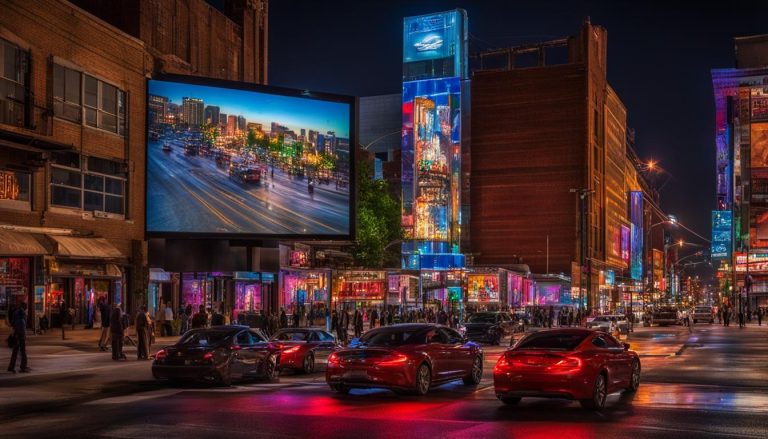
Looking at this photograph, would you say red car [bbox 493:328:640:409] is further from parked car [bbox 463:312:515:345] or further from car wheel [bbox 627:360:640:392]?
parked car [bbox 463:312:515:345]

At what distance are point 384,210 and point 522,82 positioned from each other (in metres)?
58.1

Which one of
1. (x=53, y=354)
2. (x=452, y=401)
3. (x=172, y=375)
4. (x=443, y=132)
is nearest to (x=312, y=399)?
(x=452, y=401)

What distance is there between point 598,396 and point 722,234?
114 meters

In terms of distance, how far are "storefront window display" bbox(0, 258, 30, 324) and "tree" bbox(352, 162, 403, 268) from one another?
38.1 metres

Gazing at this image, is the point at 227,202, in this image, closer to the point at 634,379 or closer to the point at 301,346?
the point at 301,346

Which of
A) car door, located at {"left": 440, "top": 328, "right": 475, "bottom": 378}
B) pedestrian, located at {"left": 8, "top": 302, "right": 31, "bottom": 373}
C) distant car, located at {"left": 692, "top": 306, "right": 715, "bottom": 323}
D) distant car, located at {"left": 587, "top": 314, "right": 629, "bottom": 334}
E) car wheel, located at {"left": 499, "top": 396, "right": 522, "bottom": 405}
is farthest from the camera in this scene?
distant car, located at {"left": 692, "top": 306, "right": 715, "bottom": 323}

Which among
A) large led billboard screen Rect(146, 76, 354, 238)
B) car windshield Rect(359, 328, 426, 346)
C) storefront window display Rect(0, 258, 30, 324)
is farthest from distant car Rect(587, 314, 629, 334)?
car windshield Rect(359, 328, 426, 346)

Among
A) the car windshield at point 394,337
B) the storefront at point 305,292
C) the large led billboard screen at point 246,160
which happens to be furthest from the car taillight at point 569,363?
the storefront at point 305,292

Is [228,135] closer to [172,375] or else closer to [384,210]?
[172,375]

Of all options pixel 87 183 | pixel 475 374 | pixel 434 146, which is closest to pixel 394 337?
pixel 475 374

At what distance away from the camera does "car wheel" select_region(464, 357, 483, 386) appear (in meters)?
20.6

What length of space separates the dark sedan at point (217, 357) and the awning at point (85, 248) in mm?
14675

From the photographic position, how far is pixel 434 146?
332 ft

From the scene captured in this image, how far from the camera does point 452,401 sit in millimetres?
17406
